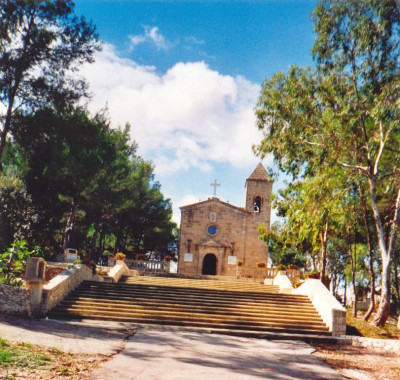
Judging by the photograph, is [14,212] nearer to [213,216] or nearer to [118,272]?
[118,272]

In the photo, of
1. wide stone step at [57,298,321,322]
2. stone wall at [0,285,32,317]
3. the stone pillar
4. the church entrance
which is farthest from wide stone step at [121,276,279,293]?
the church entrance

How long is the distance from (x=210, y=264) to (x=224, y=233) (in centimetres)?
307

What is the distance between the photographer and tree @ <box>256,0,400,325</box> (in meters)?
12.6

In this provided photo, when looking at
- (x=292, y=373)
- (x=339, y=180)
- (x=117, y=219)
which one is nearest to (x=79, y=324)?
(x=292, y=373)

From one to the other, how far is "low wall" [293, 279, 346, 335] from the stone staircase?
0.23 meters

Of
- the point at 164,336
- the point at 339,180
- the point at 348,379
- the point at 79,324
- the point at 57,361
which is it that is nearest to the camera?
the point at 57,361

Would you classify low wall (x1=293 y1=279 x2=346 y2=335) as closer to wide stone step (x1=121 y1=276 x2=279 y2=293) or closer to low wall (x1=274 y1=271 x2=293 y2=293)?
low wall (x1=274 y1=271 x2=293 y2=293)

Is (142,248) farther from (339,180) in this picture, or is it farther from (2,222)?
(339,180)

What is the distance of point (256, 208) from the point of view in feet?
110

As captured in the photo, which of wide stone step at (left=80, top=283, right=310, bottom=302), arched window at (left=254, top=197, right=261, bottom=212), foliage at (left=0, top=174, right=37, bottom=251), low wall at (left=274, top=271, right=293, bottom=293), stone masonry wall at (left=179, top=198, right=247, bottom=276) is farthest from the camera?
arched window at (left=254, top=197, right=261, bottom=212)

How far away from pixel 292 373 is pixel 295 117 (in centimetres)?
1093

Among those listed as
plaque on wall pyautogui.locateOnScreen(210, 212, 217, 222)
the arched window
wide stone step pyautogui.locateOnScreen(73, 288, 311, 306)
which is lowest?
wide stone step pyautogui.locateOnScreen(73, 288, 311, 306)

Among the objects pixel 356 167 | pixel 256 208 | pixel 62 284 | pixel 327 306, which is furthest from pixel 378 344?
pixel 256 208

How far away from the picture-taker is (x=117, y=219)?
3425 centimetres
